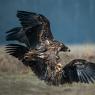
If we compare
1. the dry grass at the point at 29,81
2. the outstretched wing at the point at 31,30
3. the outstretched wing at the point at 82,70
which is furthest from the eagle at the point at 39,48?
the dry grass at the point at 29,81

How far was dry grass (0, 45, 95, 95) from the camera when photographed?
7410 mm

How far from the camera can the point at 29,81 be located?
8352 mm

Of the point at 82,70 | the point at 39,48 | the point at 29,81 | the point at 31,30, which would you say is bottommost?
the point at 82,70

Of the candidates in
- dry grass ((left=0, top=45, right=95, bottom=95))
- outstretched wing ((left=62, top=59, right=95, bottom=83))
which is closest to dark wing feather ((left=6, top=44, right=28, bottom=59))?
outstretched wing ((left=62, top=59, right=95, bottom=83))

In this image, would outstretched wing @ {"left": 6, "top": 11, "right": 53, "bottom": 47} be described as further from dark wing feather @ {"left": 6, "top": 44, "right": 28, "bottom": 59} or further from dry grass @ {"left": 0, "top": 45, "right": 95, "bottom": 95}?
dry grass @ {"left": 0, "top": 45, "right": 95, "bottom": 95}

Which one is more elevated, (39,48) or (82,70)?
(39,48)

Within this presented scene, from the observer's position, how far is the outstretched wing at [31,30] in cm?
592

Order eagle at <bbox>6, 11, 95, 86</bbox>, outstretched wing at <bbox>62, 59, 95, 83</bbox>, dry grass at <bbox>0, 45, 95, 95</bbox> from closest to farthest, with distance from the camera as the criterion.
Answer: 1. outstretched wing at <bbox>62, 59, 95, 83</bbox>
2. eagle at <bbox>6, 11, 95, 86</bbox>
3. dry grass at <bbox>0, 45, 95, 95</bbox>

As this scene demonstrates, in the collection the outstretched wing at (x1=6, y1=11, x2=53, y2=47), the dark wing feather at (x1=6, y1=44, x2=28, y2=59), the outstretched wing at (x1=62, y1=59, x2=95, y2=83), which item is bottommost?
the outstretched wing at (x1=62, y1=59, x2=95, y2=83)

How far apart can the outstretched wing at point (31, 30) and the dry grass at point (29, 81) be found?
90 cm

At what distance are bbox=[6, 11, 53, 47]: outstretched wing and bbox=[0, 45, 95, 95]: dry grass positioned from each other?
0.90 meters

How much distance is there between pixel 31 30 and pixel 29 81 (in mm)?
2561

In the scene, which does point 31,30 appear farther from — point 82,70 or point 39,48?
point 82,70

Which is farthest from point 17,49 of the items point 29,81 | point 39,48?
point 29,81
